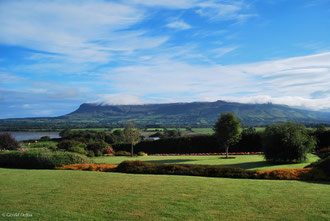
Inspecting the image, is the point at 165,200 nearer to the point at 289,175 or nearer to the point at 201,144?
the point at 289,175

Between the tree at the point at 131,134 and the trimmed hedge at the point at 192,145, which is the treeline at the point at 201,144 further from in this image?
the tree at the point at 131,134

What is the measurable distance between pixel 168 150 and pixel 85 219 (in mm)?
29723

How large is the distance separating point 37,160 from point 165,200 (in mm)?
12073

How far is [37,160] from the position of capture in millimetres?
16906

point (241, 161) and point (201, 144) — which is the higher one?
point (201, 144)

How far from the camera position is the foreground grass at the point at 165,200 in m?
6.57

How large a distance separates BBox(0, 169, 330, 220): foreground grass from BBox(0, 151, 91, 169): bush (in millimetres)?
5926

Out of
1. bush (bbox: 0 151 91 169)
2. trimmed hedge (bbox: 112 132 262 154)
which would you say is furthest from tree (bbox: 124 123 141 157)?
bush (bbox: 0 151 91 169)

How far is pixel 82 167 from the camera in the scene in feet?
51.5

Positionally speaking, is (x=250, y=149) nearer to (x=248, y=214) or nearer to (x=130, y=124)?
(x=130, y=124)

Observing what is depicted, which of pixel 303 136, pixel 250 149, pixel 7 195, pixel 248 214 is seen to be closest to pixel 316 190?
pixel 248 214

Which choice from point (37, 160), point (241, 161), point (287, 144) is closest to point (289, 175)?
point (287, 144)

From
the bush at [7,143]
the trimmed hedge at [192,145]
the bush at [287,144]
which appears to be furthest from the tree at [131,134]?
the bush at [287,144]

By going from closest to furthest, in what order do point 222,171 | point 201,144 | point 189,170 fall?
point 222,171 → point 189,170 → point 201,144
